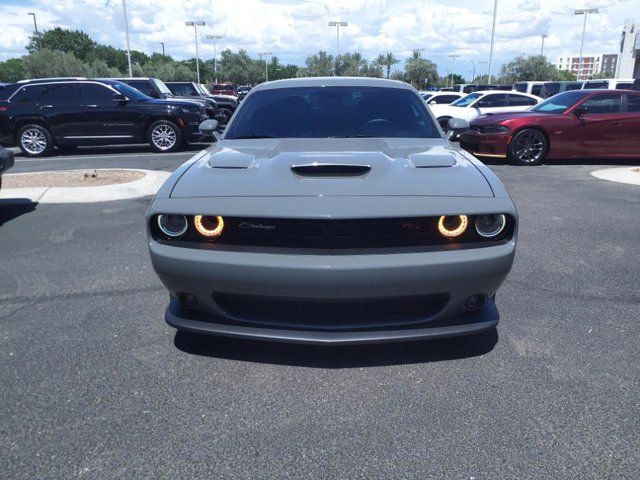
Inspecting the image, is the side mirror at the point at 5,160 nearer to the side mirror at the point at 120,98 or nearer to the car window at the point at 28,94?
the side mirror at the point at 120,98

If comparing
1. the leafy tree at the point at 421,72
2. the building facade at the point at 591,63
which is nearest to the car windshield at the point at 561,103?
the leafy tree at the point at 421,72

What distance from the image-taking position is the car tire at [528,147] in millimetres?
10078

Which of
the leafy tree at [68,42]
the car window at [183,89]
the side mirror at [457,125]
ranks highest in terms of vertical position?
the leafy tree at [68,42]

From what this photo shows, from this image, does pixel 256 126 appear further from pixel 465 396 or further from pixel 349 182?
pixel 465 396

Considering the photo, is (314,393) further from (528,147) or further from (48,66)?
(48,66)

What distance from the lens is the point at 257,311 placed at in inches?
105

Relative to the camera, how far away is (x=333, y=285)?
7.94 ft

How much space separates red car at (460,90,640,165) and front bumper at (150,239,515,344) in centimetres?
819

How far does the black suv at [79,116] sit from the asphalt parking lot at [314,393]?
8563 mm

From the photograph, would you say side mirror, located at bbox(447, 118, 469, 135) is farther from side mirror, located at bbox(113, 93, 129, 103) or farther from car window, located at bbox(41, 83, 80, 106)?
car window, located at bbox(41, 83, 80, 106)

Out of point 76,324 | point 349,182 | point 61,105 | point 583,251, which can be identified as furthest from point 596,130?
point 61,105

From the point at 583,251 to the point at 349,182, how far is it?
321 centimetres

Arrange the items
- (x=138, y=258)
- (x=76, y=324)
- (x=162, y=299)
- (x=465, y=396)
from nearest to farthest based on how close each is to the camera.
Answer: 1. (x=465, y=396)
2. (x=76, y=324)
3. (x=162, y=299)
4. (x=138, y=258)

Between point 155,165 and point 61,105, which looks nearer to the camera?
point 155,165
